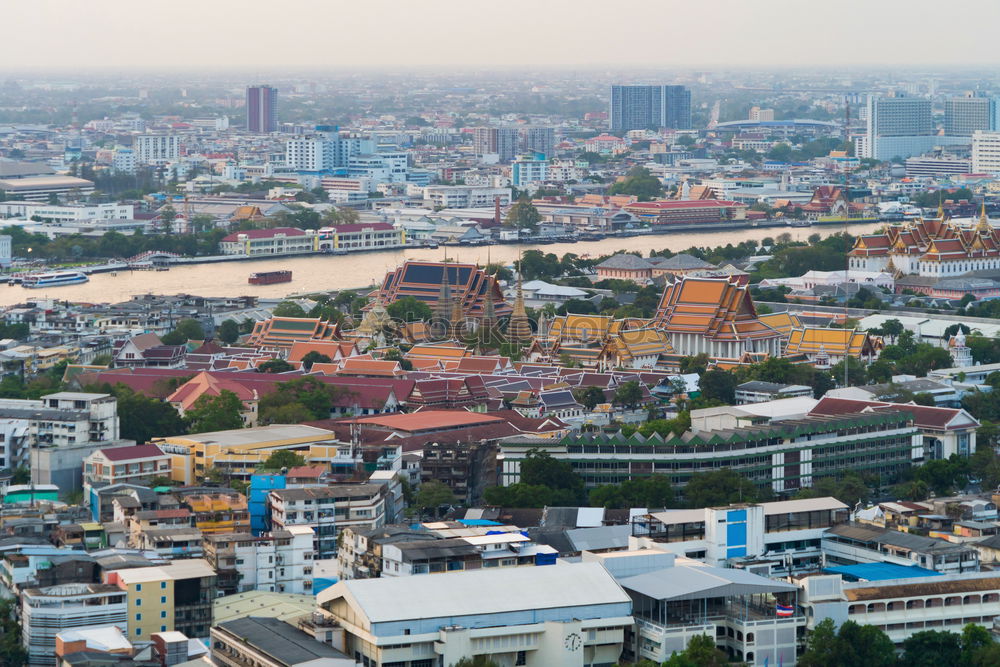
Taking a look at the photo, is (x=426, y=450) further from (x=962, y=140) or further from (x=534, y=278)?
(x=962, y=140)

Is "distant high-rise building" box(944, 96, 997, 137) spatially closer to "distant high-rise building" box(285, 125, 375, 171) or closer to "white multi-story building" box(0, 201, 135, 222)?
"distant high-rise building" box(285, 125, 375, 171)

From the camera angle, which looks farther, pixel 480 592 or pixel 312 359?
pixel 312 359

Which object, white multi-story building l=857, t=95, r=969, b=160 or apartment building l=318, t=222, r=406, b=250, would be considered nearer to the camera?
apartment building l=318, t=222, r=406, b=250

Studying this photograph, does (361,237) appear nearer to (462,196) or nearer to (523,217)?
(523,217)

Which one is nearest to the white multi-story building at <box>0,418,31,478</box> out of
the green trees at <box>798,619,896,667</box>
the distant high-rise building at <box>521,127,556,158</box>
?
the green trees at <box>798,619,896,667</box>

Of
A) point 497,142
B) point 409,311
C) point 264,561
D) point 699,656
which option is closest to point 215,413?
point 264,561

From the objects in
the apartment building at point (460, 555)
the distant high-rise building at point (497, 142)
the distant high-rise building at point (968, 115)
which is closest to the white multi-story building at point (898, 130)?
the distant high-rise building at point (968, 115)
